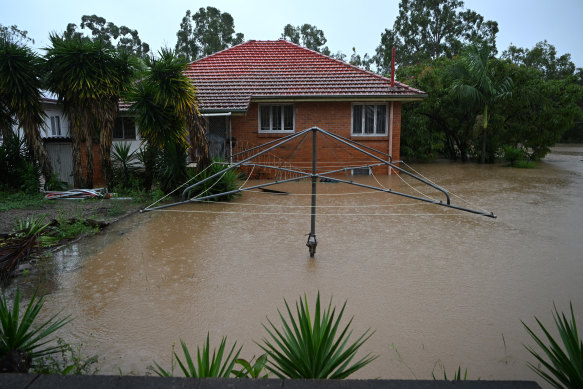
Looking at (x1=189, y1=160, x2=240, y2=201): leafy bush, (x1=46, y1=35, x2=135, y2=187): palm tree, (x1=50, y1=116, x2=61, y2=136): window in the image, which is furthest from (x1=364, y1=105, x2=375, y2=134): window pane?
(x1=50, y1=116, x2=61, y2=136): window

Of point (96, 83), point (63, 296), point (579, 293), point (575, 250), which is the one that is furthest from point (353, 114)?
point (63, 296)

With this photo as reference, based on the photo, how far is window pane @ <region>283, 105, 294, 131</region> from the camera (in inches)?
671

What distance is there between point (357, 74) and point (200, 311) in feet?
46.5

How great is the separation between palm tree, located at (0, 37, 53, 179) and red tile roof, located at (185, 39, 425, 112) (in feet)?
16.8

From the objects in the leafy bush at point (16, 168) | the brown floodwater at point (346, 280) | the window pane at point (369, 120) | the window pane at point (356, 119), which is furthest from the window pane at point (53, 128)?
the window pane at point (369, 120)

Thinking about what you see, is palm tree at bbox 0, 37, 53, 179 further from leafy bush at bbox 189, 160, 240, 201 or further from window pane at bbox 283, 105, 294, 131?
window pane at bbox 283, 105, 294, 131

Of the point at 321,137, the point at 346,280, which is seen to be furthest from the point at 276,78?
the point at 346,280

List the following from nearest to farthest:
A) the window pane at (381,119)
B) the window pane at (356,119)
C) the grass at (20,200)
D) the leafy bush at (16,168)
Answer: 1. the grass at (20,200)
2. the leafy bush at (16,168)
3. the window pane at (381,119)
4. the window pane at (356,119)

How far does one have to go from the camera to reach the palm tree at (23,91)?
11.1 meters

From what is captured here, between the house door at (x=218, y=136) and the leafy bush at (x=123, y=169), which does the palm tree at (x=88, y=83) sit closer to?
the leafy bush at (x=123, y=169)

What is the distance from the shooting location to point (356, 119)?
56.0 feet

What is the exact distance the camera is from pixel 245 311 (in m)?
5.26

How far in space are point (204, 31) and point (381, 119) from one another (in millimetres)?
41900

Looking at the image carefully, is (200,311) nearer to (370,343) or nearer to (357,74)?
(370,343)
